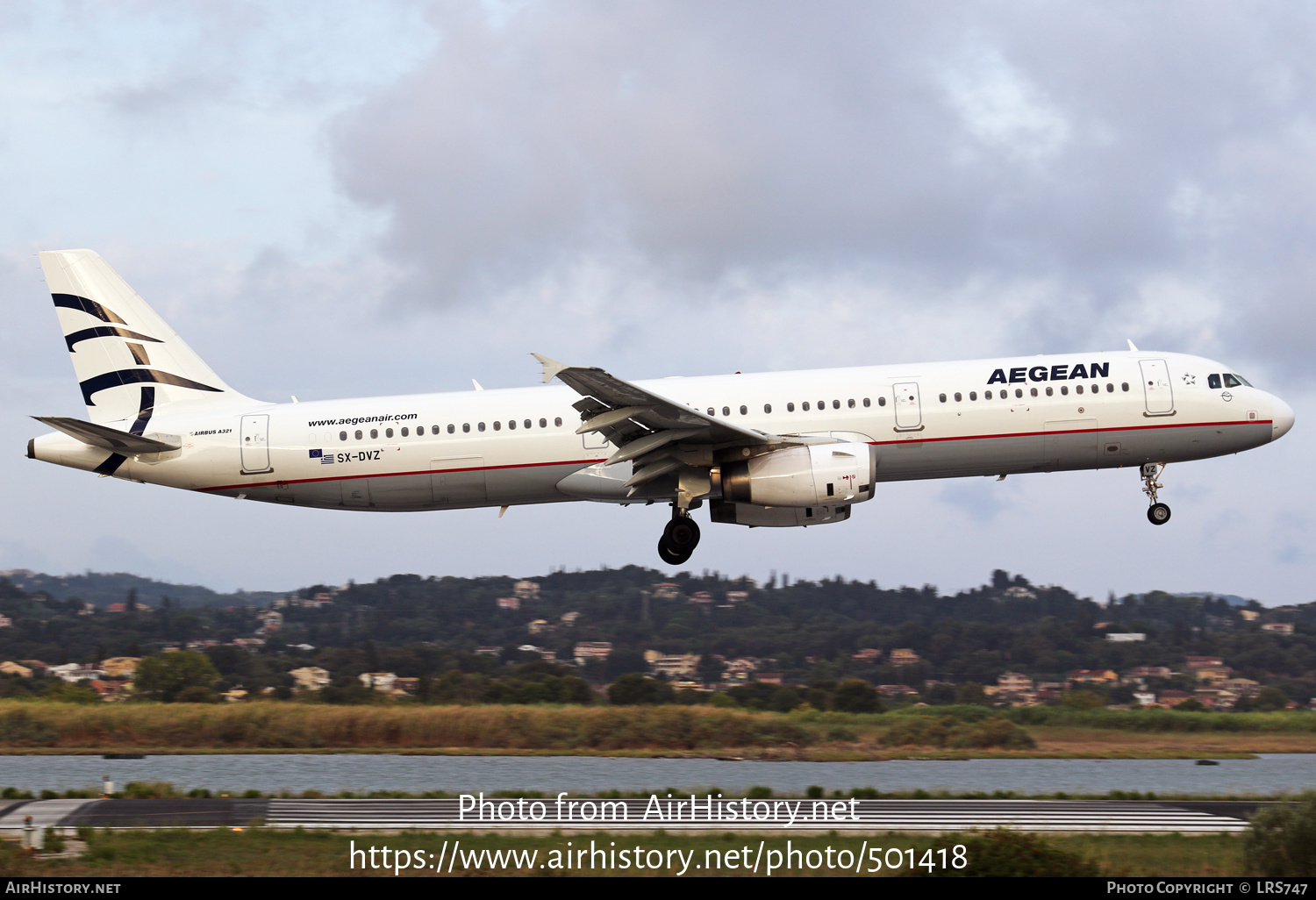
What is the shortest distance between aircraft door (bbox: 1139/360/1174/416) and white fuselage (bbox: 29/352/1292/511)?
31mm

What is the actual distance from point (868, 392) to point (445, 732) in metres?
16.8

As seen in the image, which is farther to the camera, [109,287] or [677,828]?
[109,287]

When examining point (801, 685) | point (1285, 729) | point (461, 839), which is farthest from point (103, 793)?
point (1285, 729)

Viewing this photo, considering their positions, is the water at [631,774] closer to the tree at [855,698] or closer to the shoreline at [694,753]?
the shoreline at [694,753]

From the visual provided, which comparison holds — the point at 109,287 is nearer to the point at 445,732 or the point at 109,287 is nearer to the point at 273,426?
the point at 273,426

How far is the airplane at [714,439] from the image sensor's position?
1115 inches

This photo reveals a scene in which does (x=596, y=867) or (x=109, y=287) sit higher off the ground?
(x=109, y=287)

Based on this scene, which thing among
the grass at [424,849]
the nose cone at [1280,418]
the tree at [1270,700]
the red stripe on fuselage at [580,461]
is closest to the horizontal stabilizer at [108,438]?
the red stripe on fuselage at [580,461]

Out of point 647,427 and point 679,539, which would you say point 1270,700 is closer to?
point 679,539

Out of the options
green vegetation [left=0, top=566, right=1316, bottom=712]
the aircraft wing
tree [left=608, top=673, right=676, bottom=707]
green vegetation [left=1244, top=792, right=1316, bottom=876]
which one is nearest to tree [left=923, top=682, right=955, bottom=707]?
green vegetation [left=0, top=566, right=1316, bottom=712]

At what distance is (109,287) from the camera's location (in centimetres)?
3131

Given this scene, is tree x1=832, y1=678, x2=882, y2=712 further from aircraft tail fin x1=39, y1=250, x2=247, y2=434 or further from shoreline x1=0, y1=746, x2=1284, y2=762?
aircraft tail fin x1=39, y1=250, x2=247, y2=434

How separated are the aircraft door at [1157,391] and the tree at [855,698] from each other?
14465 millimetres

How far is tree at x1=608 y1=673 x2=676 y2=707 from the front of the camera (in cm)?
3922
